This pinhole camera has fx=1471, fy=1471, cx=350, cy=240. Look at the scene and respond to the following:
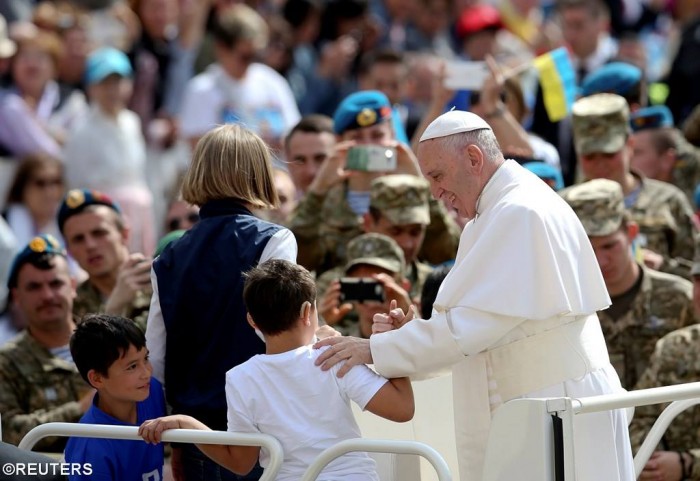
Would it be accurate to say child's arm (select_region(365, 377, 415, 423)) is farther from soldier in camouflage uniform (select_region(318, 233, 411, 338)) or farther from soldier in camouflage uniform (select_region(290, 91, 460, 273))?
soldier in camouflage uniform (select_region(290, 91, 460, 273))

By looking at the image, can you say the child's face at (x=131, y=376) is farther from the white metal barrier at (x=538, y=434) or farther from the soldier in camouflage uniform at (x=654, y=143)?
the soldier in camouflage uniform at (x=654, y=143)

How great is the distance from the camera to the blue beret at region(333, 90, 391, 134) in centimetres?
855

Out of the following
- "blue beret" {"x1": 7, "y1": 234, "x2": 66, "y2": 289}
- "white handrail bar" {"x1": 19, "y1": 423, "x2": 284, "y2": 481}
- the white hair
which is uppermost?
the white hair

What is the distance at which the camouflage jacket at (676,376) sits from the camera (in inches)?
264

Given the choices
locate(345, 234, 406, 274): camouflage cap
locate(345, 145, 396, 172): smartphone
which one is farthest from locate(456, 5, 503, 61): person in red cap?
locate(345, 234, 406, 274): camouflage cap

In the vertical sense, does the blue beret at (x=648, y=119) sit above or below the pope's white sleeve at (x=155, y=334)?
above

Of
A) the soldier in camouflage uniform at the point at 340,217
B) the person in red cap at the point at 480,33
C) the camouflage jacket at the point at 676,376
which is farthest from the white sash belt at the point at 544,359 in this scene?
the person in red cap at the point at 480,33

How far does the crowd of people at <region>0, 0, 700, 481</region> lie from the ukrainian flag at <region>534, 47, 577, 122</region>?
11 centimetres

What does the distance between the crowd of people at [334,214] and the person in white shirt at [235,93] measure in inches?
1.0

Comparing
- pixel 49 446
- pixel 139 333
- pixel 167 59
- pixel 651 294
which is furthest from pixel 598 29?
pixel 139 333

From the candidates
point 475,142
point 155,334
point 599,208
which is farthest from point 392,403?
Answer: point 599,208

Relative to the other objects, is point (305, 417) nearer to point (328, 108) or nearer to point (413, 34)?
point (328, 108)

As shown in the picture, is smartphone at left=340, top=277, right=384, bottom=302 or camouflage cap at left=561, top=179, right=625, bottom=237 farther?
camouflage cap at left=561, top=179, right=625, bottom=237

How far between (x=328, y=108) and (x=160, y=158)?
5.61ft
